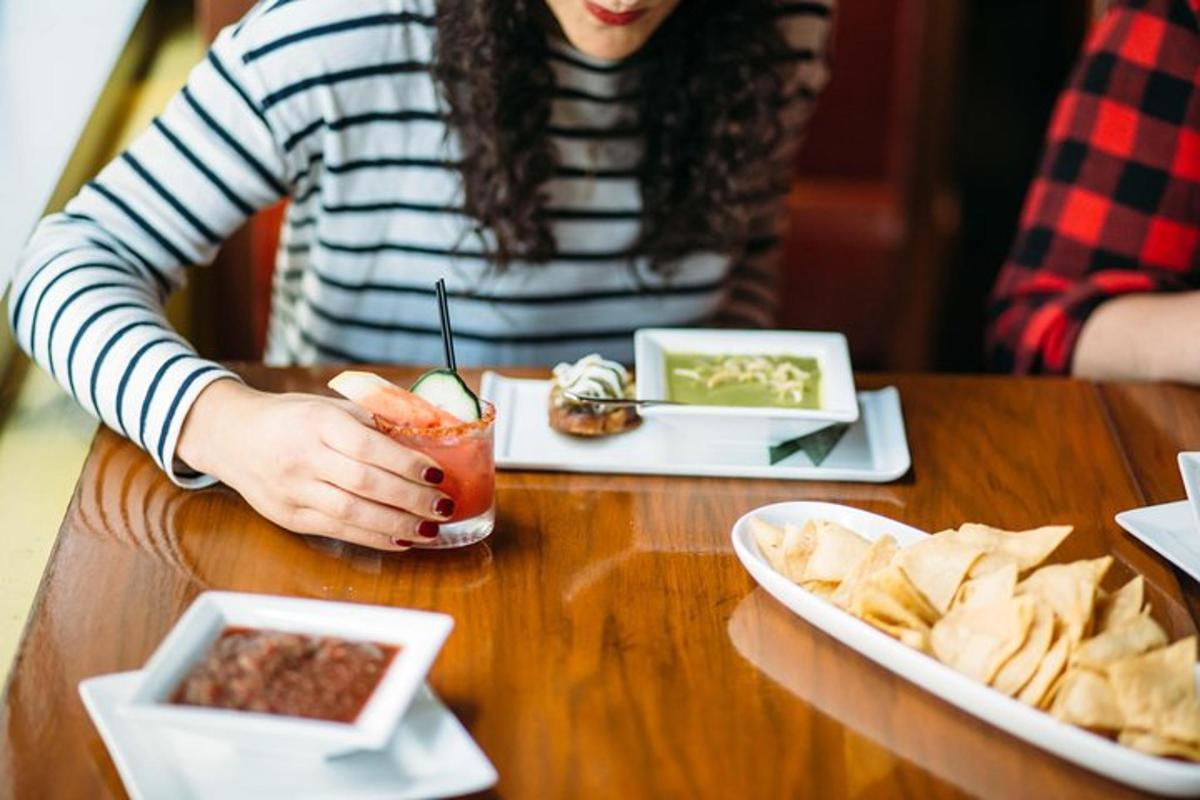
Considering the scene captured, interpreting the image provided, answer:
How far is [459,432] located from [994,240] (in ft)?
10.4

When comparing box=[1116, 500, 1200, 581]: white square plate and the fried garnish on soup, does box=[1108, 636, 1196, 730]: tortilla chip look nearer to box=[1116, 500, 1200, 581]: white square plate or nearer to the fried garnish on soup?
the fried garnish on soup

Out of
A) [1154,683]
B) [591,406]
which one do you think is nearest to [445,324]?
[591,406]

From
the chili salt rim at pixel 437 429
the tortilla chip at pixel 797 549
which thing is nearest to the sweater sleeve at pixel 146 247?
the chili salt rim at pixel 437 429

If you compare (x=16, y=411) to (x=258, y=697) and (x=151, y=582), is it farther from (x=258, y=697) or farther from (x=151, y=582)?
(x=258, y=697)

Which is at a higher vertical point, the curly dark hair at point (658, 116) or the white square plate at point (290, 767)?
the curly dark hair at point (658, 116)

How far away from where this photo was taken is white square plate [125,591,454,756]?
95 cm

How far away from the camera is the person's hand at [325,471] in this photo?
1261 mm

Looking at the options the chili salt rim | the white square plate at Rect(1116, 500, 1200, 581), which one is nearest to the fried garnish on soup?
the white square plate at Rect(1116, 500, 1200, 581)

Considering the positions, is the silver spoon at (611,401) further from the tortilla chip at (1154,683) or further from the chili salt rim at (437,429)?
the tortilla chip at (1154,683)

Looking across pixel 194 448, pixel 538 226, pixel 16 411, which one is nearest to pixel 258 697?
pixel 194 448

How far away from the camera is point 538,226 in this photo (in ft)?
6.03

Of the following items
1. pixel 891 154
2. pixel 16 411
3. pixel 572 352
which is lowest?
pixel 891 154

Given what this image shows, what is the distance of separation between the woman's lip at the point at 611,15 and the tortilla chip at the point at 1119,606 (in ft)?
2.62

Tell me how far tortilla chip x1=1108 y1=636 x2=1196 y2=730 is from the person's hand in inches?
21.1
